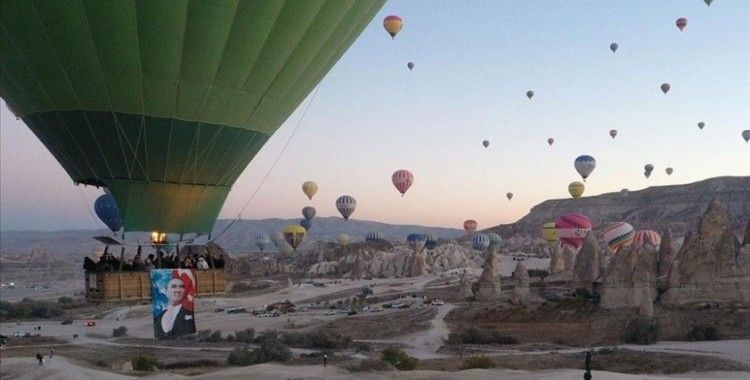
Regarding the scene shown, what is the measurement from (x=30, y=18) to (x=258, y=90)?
365 centimetres

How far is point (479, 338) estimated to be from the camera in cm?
3334

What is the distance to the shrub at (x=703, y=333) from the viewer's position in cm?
3025

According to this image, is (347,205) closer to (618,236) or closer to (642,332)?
(618,236)

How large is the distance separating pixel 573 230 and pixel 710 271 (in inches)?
1134

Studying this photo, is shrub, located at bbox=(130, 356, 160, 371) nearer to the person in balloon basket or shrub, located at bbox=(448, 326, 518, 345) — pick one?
shrub, located at bbox=(448, 326, 518, 345)

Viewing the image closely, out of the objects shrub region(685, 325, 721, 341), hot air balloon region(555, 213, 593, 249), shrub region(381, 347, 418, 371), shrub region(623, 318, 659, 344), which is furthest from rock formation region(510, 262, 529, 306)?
hot air balloon region(555, 213, 593, 249)

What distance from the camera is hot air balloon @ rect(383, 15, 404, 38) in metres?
46.1

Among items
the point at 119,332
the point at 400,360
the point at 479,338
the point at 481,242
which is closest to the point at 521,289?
the point at 479,338

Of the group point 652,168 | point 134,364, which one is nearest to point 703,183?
point 652,168

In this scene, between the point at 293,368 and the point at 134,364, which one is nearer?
the point at 293,368

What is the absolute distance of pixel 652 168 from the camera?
9294 centimetres

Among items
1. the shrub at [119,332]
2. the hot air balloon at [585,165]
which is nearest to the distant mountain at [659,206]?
the hot air balloon at [585,165]

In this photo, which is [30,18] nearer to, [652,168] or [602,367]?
[602,367]

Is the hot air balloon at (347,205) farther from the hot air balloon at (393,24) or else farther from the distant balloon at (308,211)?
the hot air balloon at (393,24)
